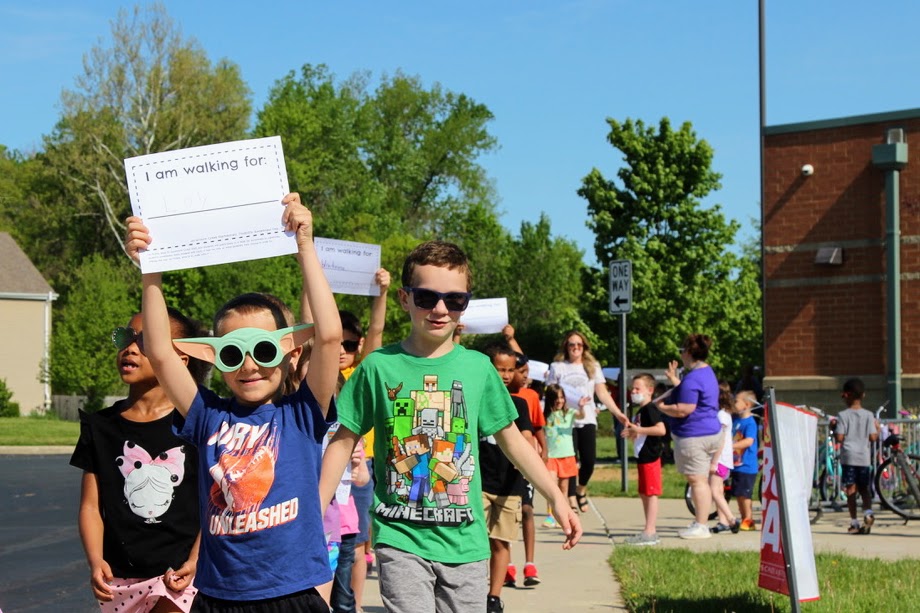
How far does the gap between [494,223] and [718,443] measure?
62883 mm

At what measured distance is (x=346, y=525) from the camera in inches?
274

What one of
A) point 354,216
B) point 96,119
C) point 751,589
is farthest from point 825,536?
point 354,216

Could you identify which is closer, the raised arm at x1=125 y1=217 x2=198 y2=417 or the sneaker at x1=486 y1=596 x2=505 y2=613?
the raised arm at x1=125 y1=217 x2=198 y2=417

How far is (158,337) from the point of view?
4016 mm

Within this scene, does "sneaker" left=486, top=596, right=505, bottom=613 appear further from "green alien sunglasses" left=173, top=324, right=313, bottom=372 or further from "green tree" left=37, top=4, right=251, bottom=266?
"green tree" left=37, top=4, right=251, bottom=266

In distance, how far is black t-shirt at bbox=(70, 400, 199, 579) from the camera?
4.61 metres

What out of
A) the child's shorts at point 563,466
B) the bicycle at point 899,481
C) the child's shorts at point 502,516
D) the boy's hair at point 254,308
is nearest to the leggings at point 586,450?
the child's shorts at point 563,466

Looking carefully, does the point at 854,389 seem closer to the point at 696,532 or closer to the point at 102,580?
the point at 696,532

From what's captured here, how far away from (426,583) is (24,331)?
53393 mm

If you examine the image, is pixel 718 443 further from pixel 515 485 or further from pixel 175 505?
pixel 175 505

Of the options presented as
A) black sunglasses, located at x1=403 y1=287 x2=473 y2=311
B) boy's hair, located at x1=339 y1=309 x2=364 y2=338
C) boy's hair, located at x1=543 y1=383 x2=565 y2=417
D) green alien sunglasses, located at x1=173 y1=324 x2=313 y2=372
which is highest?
boy's hair, located at x1=339 y1=309 x2=364 y2=338

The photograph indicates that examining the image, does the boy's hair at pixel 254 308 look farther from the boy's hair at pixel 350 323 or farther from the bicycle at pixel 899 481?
the bicycle at pixel 899 481

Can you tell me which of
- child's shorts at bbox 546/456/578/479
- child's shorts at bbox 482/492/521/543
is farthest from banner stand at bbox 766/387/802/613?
child's shorts at bbox 546/456/578/479

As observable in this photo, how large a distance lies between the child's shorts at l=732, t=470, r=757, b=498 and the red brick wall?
1028 centimetres
